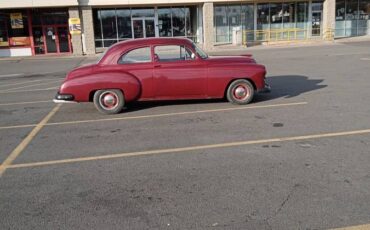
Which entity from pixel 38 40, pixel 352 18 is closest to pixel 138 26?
pixel 38 40

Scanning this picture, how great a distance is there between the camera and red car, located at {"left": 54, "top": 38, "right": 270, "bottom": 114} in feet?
29.1

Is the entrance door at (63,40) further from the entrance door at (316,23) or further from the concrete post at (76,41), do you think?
the entrance door at (316,23)

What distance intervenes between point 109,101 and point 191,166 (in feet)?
13.1

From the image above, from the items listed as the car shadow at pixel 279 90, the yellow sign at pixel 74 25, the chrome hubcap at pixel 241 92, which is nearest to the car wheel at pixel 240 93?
the chrome hubcap at pixel 241 92

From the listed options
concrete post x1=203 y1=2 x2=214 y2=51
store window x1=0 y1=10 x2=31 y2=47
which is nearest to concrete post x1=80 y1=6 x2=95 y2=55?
store window x1=0 y1=10 x2=31 y2=47

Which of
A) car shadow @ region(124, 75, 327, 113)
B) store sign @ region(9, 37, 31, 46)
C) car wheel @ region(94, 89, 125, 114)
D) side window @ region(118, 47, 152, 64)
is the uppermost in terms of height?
store sign @ region(9, 37, 31, 46)

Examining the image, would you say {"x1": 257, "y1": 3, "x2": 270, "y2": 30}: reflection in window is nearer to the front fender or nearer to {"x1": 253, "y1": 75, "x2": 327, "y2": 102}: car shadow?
{"x1": 253, "y1": 75, "x2": 327, "y2": 102}: car shadow

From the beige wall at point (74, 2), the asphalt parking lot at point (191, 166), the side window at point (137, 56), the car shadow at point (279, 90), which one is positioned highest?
the beige wall at point (74, 2)

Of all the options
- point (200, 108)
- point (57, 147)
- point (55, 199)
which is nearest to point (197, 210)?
point (55, 199)

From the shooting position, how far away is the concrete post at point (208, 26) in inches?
1204

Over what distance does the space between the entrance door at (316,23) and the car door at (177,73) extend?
91.7ft

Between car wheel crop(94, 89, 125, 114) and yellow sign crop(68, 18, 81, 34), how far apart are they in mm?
21885

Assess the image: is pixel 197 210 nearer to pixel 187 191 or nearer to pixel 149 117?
pixel 187 191

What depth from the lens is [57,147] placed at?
6.66 m
